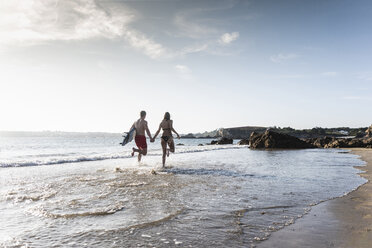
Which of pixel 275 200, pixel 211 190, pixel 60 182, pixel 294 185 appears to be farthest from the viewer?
pixel 60 182

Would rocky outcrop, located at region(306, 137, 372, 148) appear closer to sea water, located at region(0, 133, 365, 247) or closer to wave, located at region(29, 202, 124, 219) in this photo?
sea water, located at region(0, 133, 365, 247)

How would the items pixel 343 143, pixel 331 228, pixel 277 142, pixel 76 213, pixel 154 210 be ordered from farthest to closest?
pixel 343 143, pixel 277 142, pixel 154 210, pixel 76 213, pixel 331 228

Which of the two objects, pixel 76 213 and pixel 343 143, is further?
pixel 343 143

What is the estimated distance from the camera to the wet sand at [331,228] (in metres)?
3.17

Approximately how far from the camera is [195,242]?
3.22m

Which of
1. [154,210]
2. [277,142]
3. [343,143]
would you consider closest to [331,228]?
[154,210]

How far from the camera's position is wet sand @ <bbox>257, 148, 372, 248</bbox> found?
317cm

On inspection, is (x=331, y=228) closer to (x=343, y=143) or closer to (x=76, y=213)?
(x=76, y=213)

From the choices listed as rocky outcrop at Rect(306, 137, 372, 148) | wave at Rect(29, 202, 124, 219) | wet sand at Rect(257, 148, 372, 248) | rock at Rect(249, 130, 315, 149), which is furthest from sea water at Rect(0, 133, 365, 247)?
rocky outcrop at Rect(306, 137, 372, 148)

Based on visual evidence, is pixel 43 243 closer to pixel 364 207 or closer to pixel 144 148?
pixel 364 207

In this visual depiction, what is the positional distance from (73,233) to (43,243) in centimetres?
41

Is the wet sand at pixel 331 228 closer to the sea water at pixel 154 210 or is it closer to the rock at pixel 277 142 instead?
the sea water at pixel 154 210

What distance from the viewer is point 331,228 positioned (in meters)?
3.72

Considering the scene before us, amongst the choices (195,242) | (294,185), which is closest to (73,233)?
(195,242)
